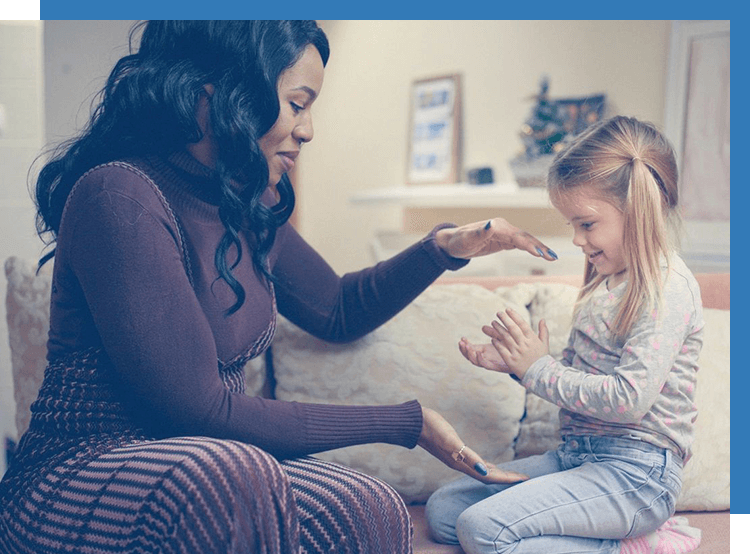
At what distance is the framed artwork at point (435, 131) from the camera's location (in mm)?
3447

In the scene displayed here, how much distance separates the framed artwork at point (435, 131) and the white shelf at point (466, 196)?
121mm

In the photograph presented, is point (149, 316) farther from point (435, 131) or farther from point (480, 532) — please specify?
point (435, 131)

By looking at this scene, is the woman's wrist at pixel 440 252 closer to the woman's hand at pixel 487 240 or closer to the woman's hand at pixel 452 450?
the woman's hand at pixel 487 240

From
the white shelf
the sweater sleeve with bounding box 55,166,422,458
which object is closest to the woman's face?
the sweater sleeve with bounding box 55,166,422,458

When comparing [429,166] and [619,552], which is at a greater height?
[429,166]

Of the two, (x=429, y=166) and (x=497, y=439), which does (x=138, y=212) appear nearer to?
(x=497, y=439)

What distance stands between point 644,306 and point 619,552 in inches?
14.3

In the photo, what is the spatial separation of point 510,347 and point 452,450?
20cm

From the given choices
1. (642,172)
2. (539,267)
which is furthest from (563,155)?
(539,267)

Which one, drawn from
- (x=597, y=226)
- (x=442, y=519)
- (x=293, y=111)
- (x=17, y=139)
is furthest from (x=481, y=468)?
(x=17, y=139)

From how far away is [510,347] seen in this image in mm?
1174

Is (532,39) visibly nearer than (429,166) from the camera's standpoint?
Yes

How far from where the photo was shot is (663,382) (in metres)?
1.08

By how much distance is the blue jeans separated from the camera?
1.07m
